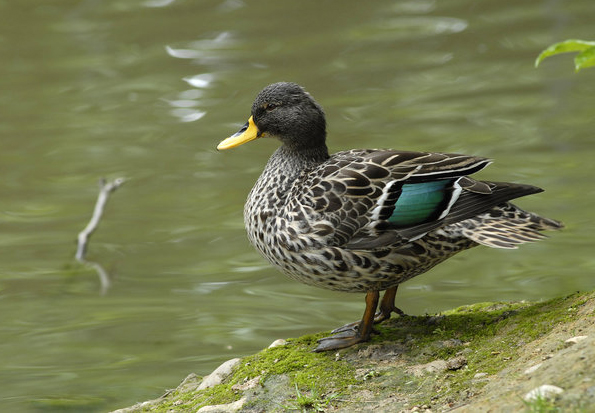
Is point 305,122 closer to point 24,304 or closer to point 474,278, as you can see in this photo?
point 474,278

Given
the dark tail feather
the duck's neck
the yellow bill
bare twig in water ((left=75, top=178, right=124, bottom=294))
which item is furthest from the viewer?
bare twig in water ((left=75, top=178, right=124, bottom=294))

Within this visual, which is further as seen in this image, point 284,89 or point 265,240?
point 284,89

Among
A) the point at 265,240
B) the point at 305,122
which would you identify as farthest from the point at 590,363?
the point at 305,122

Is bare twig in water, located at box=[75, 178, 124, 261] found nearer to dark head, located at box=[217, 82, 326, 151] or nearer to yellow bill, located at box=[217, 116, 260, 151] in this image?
yellow bill, located at box=[217, 116, 260, 151]

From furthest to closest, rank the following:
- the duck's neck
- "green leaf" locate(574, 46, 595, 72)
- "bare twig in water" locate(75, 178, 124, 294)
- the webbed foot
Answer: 1. "bare twig in water" locate(75, 178, 124, 294)
2. the duck's neck
3. the webbed foot
4. "green leaf" locate(574, 46, 595, 72)

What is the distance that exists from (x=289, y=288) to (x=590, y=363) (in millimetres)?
4549

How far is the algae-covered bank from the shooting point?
372 cm

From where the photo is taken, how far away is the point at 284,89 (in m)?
5.51

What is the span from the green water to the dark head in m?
2.00

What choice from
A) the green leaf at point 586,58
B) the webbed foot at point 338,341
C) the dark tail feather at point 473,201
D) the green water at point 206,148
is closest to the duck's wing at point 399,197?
the dark tail feather at point 473,201

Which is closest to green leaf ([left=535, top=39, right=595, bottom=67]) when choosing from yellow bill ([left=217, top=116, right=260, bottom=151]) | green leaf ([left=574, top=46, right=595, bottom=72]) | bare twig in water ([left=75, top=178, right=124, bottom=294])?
green leaf ([left=574, top=46, right=595, bottom=72])

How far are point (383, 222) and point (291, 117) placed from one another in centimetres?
98

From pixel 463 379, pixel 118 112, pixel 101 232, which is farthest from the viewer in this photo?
pixel 118 112

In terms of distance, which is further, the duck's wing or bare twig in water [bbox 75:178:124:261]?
bare twig in water [bbox 75:178:124:261]
